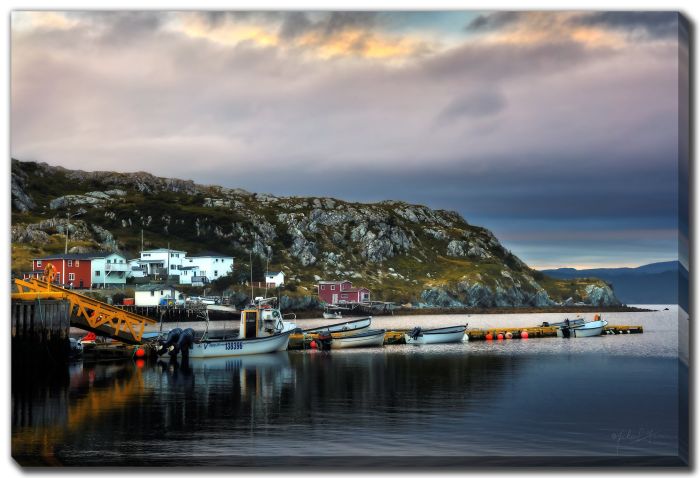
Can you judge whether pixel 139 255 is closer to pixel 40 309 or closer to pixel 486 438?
pixel 40 309

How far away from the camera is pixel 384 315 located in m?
144

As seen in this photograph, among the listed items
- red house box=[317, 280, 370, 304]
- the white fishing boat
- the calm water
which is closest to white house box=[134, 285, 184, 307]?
red house box=[317, 280, 370, 304]

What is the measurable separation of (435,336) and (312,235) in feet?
292

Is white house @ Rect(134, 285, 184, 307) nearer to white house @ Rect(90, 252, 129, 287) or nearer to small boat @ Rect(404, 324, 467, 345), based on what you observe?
white house @ Rect(90, 252, 129, 287)

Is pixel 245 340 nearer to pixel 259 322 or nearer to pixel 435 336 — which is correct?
pixel 259 322

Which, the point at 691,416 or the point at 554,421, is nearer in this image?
the point at 691,416

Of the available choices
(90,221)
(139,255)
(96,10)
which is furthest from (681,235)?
(90,221)

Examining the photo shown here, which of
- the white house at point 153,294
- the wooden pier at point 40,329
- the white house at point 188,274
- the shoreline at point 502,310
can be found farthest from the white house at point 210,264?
the wooden pier at point 40,329

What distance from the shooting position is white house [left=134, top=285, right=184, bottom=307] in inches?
3775

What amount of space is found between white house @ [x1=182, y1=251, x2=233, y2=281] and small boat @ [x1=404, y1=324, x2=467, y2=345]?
48982 millimetres

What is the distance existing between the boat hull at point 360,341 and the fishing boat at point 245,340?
3701 mm

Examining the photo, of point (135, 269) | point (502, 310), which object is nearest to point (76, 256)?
point (135, 269)

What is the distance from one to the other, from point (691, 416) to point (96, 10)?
63.2ft

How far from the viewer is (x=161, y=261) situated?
109188 millimetres
